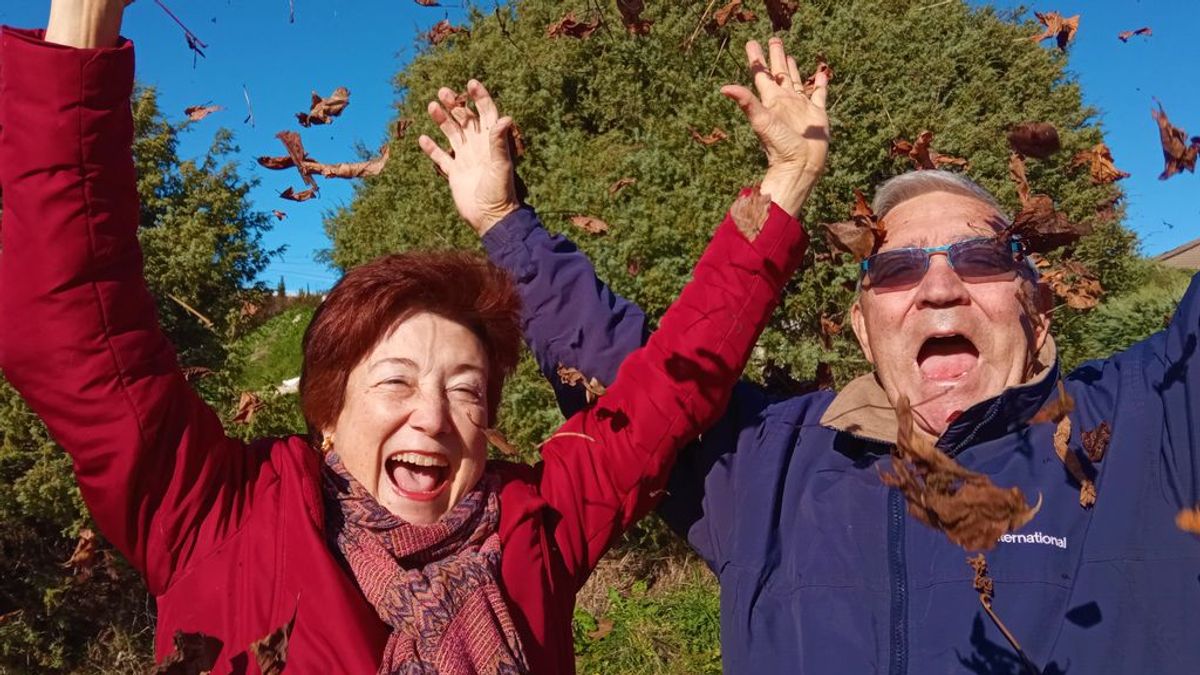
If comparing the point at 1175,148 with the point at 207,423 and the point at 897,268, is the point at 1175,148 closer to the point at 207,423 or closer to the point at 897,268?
the point at 897,268

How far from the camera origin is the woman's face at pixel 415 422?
2.03 meters

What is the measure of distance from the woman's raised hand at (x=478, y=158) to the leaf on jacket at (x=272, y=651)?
4.12ft

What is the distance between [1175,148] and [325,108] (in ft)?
7.33

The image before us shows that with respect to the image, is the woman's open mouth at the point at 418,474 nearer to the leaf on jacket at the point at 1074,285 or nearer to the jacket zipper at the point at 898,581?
the jacket zipper at the point at 898,581

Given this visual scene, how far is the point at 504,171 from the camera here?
8.30 feet

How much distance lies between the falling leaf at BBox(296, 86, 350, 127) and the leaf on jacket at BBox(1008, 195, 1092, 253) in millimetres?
1912

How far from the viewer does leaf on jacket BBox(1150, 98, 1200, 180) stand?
6.44ft

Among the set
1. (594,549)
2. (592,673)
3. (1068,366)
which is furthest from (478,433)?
(1068,366)

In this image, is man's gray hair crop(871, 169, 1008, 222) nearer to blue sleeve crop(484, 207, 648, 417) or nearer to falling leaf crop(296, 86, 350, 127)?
blue sleeve crop(484, 207, 648, 417)

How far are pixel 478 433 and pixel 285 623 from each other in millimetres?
609

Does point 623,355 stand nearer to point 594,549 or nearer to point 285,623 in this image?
point 594,549

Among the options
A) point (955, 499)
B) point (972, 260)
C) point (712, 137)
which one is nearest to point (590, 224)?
point (712, 137)

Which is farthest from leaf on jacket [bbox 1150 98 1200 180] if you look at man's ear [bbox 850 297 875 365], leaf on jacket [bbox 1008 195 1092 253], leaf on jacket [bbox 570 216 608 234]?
leaf on jacket [bbox 570 216 608 234]

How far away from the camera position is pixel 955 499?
179 cm
